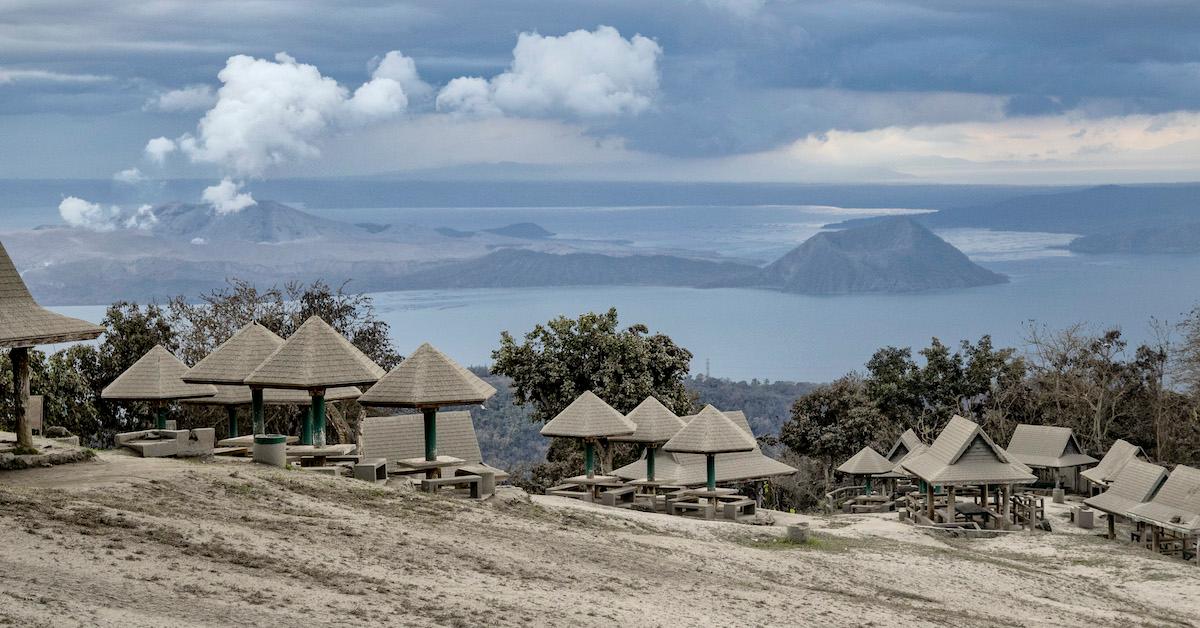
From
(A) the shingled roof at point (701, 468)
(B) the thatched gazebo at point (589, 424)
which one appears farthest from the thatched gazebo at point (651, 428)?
(A) the shingled roof at point (701, 468)

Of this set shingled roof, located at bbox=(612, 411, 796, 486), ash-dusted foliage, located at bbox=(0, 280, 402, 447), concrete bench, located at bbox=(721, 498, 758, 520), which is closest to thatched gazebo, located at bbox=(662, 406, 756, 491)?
concrete bench, located at bbox=(721, 498, 758, 520)

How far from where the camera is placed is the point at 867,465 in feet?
151

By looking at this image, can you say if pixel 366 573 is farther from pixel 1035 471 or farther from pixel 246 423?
pixel 1035 471

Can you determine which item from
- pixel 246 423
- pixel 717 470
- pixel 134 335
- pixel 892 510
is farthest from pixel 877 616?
pixel 134 335

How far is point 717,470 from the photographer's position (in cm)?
4172

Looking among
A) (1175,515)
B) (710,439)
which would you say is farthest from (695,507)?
(1175,515)

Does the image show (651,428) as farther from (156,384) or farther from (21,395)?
(21,395)

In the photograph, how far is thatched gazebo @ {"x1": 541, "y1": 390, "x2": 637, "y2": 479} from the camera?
1444 inches

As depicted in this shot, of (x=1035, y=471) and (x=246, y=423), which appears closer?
(x=246, y=423)

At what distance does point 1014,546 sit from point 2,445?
2466 centimetres

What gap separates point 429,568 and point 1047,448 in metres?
34.9

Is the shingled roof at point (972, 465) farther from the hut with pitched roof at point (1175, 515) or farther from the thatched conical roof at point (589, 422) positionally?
the thatched conical roof at point (589, 422)

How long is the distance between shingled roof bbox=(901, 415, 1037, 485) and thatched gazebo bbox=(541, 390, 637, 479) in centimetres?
921

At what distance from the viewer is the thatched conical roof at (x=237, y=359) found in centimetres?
2975
